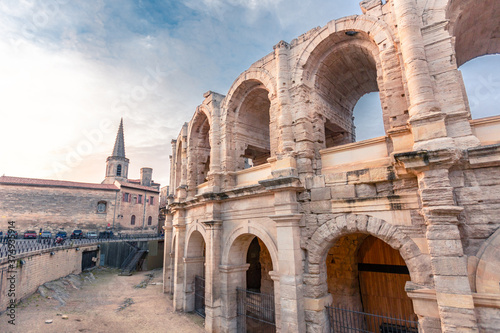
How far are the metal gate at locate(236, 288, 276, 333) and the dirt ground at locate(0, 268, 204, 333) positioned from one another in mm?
1761

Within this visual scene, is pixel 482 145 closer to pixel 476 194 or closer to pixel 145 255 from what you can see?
pixel 476 194

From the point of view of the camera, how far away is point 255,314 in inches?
407

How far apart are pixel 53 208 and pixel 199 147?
77.7 feet

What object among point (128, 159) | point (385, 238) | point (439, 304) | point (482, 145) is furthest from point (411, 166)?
point (128, 159)

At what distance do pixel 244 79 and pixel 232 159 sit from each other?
2926mm

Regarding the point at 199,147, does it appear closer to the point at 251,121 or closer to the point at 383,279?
the point at 251,121

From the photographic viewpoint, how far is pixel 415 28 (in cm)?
536

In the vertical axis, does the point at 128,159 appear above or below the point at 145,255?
above

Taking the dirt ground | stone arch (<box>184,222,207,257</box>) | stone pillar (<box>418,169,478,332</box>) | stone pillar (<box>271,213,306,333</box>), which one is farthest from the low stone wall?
stone pillar (<box>418,169,478,332</box>)

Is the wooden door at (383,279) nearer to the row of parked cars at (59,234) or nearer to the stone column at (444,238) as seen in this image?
the stone column at (444,238)

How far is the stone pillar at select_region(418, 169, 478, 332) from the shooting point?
413cm

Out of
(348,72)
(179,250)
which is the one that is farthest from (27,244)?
(348,72)

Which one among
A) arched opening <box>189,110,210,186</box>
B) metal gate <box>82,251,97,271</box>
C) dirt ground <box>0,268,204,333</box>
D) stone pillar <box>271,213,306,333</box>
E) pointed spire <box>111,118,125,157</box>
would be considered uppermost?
pointed spire <box>111,118,125,157</box>

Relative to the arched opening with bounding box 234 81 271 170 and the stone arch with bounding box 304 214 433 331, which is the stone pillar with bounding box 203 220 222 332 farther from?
the stone arch with bounding box 304 214 433 331
